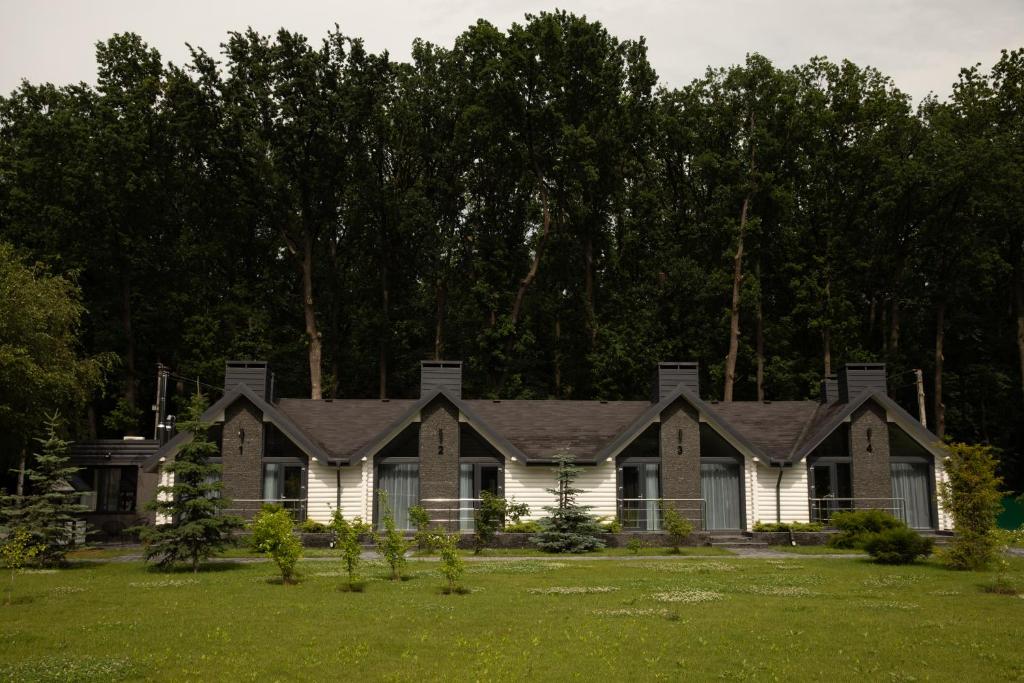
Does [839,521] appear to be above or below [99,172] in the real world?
below

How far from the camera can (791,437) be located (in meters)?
34.8

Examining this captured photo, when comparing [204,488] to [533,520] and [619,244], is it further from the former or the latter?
[619,244]

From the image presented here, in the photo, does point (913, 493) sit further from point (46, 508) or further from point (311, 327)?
point (46, 508)

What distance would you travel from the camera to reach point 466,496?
107 feet

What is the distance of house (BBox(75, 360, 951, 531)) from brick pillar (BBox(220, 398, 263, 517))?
0.04 m

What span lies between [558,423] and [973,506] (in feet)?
54.9

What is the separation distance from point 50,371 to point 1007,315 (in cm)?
4805

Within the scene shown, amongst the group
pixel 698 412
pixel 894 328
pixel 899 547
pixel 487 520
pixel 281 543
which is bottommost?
pixel 899 547

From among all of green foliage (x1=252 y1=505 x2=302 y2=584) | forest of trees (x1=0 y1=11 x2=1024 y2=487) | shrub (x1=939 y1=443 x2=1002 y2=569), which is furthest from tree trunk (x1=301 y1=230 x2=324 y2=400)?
shrub (x1=939 y1=443 x2=1002 y2=569)

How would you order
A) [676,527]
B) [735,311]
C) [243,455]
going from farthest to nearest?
[735,311] → [243,455] → [676,527]

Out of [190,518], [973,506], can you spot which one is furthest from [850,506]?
[190,518]

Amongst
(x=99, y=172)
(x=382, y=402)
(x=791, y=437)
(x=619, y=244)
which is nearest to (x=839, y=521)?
(x=791, y=437)

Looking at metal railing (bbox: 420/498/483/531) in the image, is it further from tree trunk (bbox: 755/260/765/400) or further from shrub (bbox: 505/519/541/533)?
tree trunk (bbox: 755/260/765/400)

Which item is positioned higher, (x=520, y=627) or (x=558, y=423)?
(x=558, y=423)
